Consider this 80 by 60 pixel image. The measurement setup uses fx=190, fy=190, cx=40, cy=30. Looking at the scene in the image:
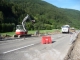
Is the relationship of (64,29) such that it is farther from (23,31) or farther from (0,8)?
(0,8)

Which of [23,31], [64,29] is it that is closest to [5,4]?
[64,29]

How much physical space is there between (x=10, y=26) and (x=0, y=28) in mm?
6404

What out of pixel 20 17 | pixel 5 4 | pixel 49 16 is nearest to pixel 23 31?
pixel 5 4

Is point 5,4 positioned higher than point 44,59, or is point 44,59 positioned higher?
point 5,4

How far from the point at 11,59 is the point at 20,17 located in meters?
113

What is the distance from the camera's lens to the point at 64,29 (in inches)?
2501

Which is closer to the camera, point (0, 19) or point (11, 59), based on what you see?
point (11, 59)

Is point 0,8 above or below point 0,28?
above

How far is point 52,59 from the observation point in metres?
11.8

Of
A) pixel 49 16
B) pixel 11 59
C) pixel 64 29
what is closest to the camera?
pixel 11 59

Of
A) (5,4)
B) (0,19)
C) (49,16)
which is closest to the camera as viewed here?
(0,19)

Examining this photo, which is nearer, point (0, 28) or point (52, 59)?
point (52, 59)

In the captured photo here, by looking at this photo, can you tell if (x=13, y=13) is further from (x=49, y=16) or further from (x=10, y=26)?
(x=49, y=16)

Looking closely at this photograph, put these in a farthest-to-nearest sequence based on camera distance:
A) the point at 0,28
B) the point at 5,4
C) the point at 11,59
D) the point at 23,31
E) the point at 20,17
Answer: the point at 20,17 < the point at 5,4 < the point at 0,28 < the point at 23,31 < the point at 11,59
